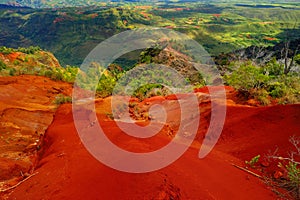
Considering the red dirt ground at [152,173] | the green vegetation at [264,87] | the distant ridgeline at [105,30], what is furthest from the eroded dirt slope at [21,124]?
the distant ridgeline at [105,30]

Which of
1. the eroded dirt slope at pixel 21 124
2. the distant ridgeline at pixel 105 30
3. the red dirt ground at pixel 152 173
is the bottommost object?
the distant ridgeline at pixel 105 30

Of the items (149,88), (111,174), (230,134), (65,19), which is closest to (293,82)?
(230,134)

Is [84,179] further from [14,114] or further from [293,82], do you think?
[293,82]

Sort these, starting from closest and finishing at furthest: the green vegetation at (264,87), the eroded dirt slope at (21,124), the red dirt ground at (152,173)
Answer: the red dirt ground at (152,173)
the eroded dirt slope at (21,124)
the green vegetation at (264,87)

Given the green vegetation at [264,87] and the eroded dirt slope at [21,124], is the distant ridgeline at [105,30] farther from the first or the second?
the green vegetation at [264,87]

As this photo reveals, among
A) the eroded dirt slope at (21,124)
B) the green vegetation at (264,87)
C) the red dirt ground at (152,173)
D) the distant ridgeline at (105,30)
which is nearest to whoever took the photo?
the red dirt ground at (152,173)

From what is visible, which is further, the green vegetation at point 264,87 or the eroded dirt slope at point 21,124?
the green vegetation at point 264,87

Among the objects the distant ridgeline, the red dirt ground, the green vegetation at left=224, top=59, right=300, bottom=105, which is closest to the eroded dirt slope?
the red dirt ground

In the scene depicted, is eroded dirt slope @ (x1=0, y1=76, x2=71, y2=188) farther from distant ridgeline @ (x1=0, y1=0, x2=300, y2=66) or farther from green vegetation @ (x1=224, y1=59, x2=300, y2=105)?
distant ridgeline @ (x1=0, y1=0, x2=300, y2=66)

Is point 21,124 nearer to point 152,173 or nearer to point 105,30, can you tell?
point 152,173
